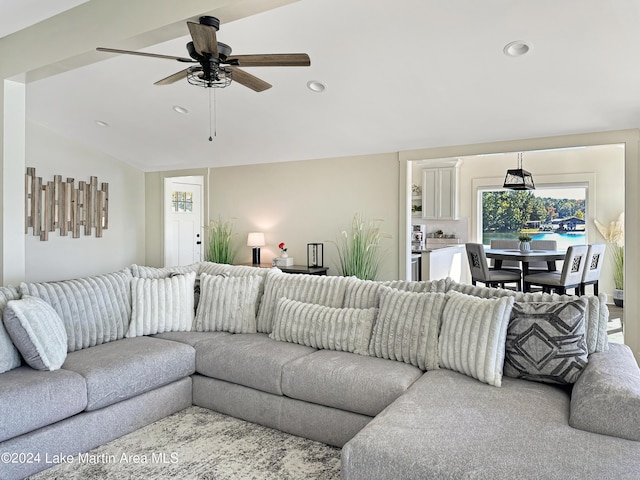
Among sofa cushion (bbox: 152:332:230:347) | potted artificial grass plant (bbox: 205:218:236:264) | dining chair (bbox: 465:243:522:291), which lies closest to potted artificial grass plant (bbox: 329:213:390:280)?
dining chair (bbox: 465:243:522:291)

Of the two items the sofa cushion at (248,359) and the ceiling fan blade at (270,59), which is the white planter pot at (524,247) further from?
the ceiling fan blade at (270,59)

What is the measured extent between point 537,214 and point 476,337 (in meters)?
6.37

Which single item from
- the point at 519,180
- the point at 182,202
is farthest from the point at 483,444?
the point at 182,202

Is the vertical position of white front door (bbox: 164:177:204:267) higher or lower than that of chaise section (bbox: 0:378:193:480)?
higher

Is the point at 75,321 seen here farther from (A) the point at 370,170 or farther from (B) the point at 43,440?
(A) the point at 370,170

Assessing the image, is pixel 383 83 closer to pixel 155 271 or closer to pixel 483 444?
pixel 155 271

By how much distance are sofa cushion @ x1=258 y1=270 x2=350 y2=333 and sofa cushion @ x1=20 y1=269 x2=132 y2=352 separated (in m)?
0.99

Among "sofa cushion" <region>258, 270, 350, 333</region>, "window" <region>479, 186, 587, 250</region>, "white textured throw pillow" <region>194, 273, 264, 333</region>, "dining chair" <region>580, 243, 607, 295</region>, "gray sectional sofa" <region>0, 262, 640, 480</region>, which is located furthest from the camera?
"window" <region>479, 186, 587, 250</region>

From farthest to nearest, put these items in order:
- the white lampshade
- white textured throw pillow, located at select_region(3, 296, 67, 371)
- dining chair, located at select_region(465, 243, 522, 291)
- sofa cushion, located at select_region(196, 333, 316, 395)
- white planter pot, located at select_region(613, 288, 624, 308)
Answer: the white lampshade, white planter pot, located at select_region(613, 288, 624, 308), dining chair, located at select_region(465, 243, 522, 291), sofa cushion, located at select_region(196, 333, 316, 395), white textured throw pillow, located at select_region(3, 296, 67, 371)

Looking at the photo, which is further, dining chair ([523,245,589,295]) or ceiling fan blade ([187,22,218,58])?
dining chair ([523,245,589,295])

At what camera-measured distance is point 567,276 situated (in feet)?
17.3

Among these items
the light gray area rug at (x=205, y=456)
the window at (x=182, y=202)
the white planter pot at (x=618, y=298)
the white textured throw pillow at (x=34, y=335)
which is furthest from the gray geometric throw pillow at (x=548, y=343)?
the window at (x=182, y=202)

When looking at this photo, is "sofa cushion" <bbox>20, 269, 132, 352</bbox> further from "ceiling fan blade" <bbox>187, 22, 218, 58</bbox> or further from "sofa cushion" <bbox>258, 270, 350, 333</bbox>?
"ceiling fan blade" <bbox>187, 22, 218, 58</bbox>

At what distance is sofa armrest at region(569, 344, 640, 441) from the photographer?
5.85 ft
